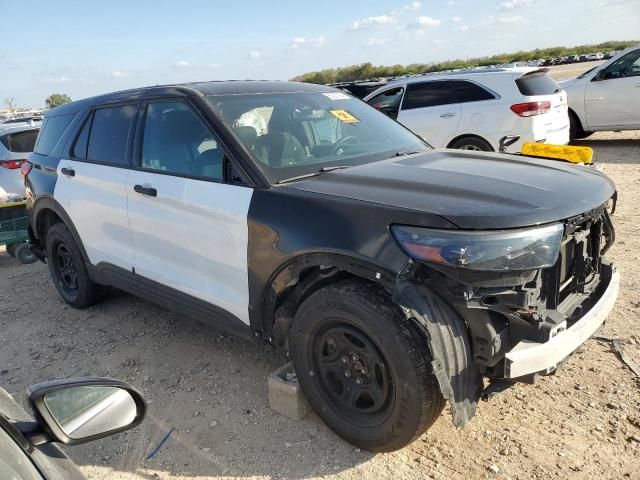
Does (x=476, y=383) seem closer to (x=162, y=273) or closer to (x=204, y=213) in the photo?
(x=204, y=213)

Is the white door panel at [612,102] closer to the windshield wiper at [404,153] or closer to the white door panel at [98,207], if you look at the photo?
the windshield wiper at [404,153]

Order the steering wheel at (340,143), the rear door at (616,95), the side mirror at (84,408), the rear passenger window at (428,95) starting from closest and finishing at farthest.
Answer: the side mirror at (84,408)
the steering wheel at (340,143)
the rear passenger window at (428,95)
the rear door at (616,95)

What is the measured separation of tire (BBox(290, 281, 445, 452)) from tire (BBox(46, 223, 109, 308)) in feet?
8.43

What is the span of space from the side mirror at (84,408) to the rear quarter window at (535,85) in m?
7.83

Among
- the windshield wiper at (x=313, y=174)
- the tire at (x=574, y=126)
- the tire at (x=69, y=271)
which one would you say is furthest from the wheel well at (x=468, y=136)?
the tire at (x=69, y=271)

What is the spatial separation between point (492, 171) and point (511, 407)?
1340 millimetres

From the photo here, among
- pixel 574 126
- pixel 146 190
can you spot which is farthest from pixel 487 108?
pixel 146 190

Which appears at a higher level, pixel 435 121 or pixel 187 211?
pixel 187 211

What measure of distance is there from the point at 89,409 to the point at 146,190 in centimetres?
232

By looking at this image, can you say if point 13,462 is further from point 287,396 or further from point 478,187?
point 478,187

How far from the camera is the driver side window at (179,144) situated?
332 centimetres

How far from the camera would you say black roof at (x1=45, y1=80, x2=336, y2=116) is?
3627 millimetres

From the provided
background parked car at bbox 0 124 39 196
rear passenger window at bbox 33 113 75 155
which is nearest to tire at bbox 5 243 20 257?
background parked car at bbox 0 124 39 196

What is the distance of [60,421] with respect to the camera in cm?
146
